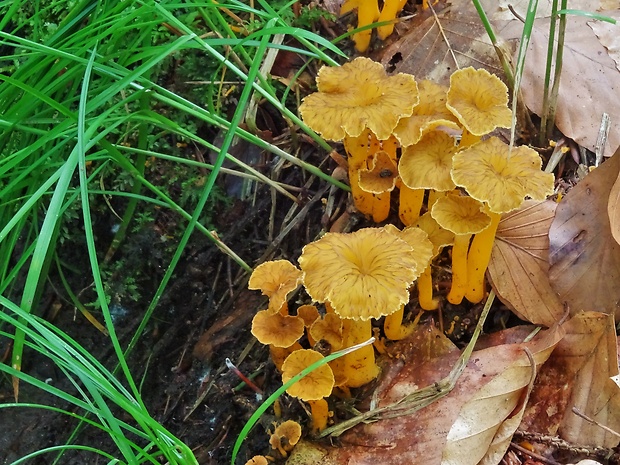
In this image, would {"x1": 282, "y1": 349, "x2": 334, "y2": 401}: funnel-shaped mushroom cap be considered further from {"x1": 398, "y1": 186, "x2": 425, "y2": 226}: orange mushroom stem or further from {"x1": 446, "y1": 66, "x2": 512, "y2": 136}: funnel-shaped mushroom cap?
{"x1": 446, "y1": 66, "x2": 512, "y2": 136}: funnel-shaped mushroom cap

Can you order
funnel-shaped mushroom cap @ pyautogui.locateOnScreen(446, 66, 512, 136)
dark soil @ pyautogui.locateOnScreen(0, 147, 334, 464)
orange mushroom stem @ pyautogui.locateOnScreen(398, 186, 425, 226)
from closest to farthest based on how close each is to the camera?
funnel-shaped mushroom cap @ pyautogui.locateOnScreen(446, 66, 512, 136)
orange mushroom stem @ pyautogui.locateOnScreen(398, 186, 425, 226)
dark soil @ pyautogui.locateOnScreen(0, 147, 334, 464)

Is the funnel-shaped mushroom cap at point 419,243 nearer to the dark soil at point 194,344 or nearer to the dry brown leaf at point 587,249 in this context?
the dry brown leaf at point 587,249

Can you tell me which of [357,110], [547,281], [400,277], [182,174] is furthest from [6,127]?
[547,281]

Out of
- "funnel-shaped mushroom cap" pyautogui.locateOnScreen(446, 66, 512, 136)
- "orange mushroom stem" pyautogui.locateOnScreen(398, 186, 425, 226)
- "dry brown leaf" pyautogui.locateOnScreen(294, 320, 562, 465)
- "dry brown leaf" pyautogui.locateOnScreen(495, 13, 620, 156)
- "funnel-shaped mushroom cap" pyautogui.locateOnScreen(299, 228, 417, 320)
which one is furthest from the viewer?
"dry brown leaf" pyautogui.locateOnScreen(495, 13, 620, 156)

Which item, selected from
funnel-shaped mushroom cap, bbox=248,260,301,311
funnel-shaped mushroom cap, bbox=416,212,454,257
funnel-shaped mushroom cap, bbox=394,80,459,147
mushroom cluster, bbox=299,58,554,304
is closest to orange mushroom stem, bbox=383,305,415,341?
mushroom cluster, bbox=299,58,554,304

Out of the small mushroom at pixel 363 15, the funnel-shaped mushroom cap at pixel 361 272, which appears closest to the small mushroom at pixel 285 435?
the funnel-shaped mushroom cap at pixel 361 272

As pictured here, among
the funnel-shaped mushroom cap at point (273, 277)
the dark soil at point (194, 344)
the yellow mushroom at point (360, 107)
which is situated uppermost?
the yellow mushroom at point (360, 107)

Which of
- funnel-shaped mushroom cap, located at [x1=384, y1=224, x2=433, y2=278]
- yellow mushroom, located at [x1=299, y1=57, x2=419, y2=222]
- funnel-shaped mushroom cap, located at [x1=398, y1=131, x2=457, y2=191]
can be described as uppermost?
yellow mushroom, located at [x1=299, y1=57, x2=419, y2=222]
